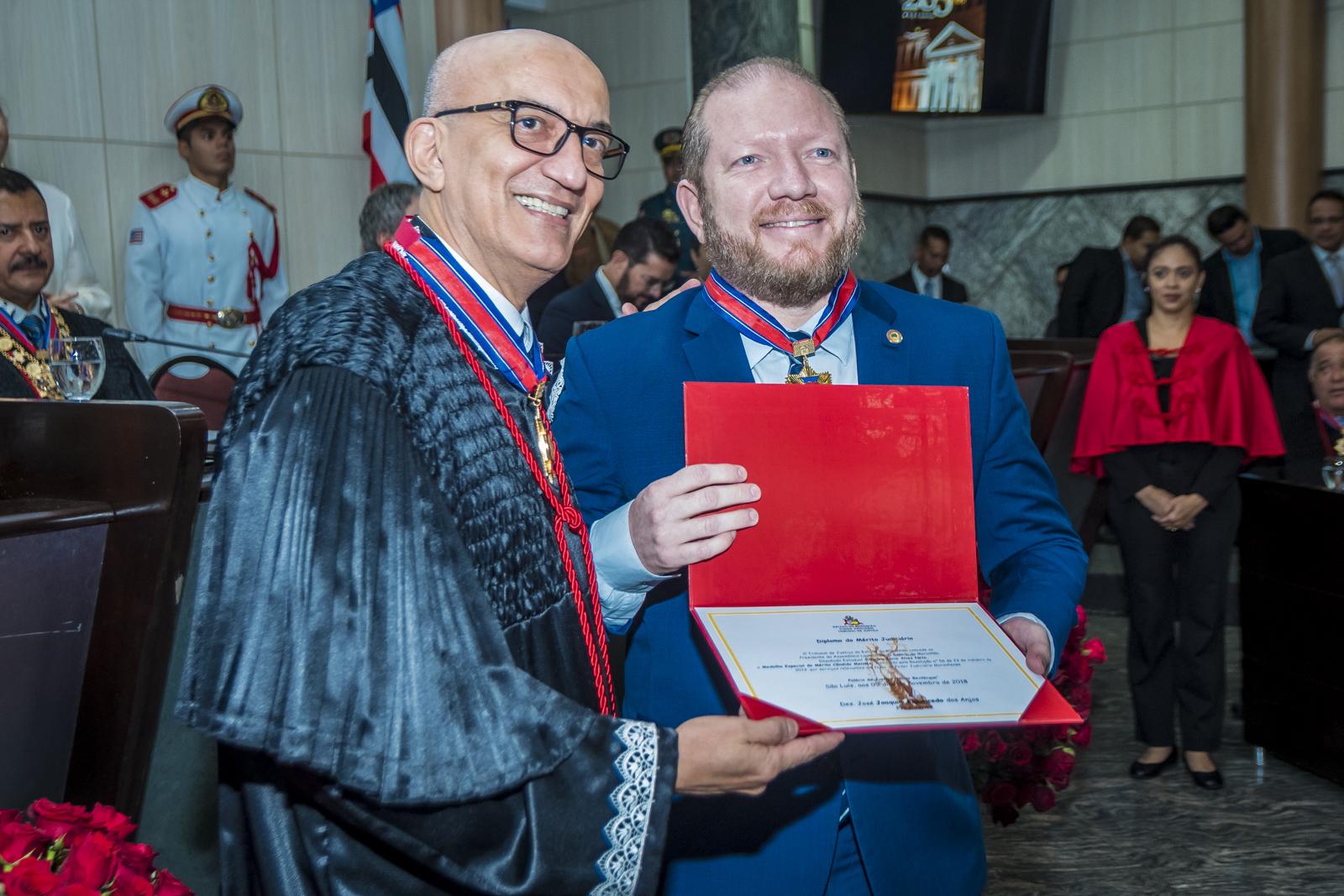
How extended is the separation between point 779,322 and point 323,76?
5484 millimetres

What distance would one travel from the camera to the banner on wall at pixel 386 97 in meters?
6.08

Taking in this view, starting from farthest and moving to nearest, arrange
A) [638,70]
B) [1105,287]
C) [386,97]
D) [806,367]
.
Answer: [638,70] → [1105,287] → [386,97] → [806,367]

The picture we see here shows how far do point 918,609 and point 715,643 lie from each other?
0.24 metres

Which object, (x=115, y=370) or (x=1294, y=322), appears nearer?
(x=115, y=370)

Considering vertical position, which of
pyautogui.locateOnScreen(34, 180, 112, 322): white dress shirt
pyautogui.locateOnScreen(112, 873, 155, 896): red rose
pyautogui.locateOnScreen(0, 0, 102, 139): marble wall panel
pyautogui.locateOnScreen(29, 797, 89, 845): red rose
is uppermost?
pyautogui.locateOnScreen(0, 0, 102, 139): marble wall panel

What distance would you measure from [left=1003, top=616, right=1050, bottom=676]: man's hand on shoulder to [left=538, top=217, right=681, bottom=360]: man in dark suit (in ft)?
10.7

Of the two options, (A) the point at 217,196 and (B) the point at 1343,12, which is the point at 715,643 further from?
(B) the point at 1343,12

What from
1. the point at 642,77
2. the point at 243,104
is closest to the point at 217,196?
the point at 243,104

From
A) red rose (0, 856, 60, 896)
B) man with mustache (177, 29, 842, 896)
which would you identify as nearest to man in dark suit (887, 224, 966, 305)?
man with mustache (177, 29, 842, 896)

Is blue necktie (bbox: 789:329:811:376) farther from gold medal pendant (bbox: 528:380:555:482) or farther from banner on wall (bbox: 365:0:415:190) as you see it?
banner on wall (bbox: 365:0:415:190)

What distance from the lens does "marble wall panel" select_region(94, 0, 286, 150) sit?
540 centimetres

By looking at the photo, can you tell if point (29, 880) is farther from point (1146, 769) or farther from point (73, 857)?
point (1146, 769)

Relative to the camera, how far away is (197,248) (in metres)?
5.29

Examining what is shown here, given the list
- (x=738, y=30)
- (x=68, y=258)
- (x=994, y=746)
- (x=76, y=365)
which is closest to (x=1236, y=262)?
(x=738, y=30)
